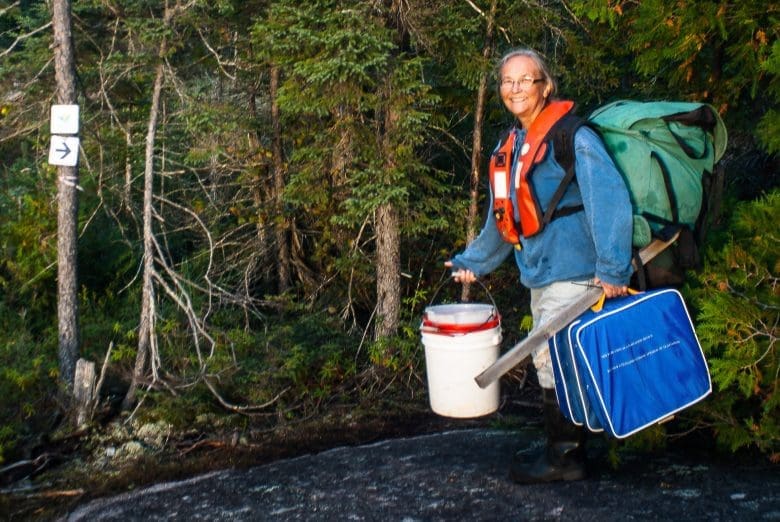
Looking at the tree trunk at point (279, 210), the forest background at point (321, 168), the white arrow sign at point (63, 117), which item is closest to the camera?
the forest background at point (321, 168)

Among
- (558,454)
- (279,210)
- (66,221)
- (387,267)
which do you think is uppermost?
(279,210)

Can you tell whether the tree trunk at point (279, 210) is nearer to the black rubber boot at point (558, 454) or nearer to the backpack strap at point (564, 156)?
the black rubber boot at point (558, 454)

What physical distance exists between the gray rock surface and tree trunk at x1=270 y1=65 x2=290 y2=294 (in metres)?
4.18

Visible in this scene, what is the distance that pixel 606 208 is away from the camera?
3961mm

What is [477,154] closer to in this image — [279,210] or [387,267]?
[387,267]

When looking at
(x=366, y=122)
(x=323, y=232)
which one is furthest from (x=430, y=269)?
(x=366, y=122)

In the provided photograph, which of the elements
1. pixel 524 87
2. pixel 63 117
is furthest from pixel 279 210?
pixel 524 87

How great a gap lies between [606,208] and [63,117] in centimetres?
486

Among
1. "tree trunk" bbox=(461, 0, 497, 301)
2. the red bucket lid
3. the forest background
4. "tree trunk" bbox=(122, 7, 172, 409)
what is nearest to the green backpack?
the forest background

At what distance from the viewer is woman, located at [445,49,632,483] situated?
3977mm

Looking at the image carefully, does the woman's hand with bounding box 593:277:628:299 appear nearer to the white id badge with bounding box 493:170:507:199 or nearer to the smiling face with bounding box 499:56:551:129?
the white id badge with bounding box 493:170:507:199

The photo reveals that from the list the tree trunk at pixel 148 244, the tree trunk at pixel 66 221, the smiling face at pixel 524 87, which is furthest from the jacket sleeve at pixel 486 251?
the tree trunk at pixel 66 221

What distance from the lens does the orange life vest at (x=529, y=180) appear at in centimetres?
421

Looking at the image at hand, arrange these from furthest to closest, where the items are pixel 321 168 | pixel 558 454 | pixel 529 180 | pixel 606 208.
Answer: pixel 321 168 → pixel 558 454 → pixel 529 180 → pixel 606 208
